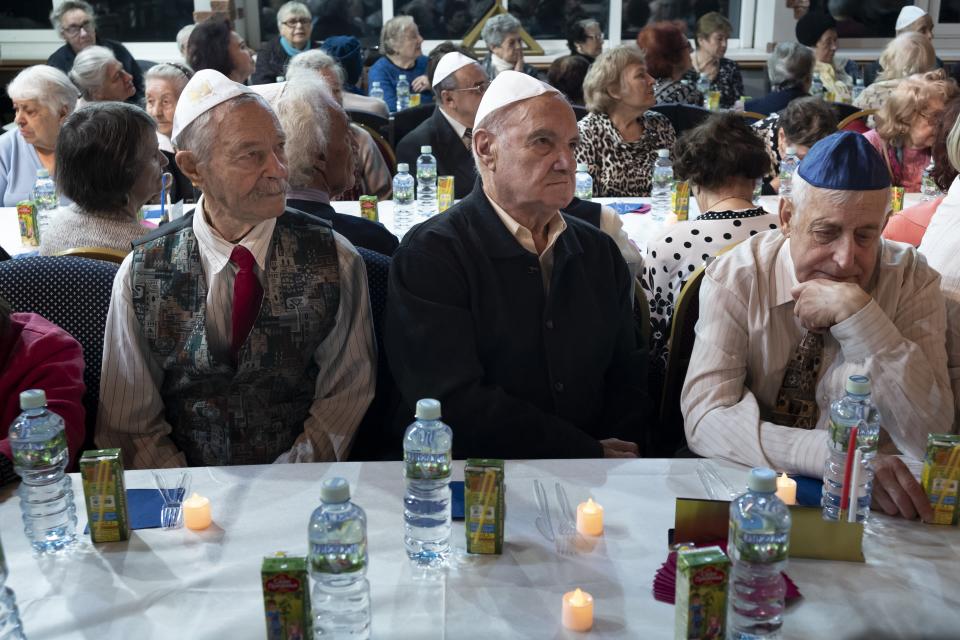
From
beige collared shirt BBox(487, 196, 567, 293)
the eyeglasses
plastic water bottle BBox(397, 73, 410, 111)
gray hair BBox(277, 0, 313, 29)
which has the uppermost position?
gray hair BBox(277, 0, 313, 29)

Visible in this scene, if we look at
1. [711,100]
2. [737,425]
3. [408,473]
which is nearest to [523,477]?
[408,473]

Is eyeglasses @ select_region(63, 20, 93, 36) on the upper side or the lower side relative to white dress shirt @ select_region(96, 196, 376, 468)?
upper

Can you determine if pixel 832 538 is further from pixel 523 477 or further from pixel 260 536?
pixel 260 536

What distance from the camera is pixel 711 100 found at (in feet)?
23.3

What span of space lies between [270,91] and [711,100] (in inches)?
192

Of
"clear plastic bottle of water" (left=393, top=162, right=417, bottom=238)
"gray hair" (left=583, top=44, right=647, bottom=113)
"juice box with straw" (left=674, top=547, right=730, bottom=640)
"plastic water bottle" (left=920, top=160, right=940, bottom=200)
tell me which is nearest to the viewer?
"juice box with straw" (left=674, top=547, right=730, bottom=640)

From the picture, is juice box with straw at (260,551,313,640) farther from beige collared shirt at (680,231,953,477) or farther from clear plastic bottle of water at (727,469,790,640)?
beige collared shirt at (680,231,953,477)

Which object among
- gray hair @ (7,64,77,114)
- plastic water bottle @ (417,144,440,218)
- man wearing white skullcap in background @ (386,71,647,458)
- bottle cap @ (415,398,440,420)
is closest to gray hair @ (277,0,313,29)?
gray hair @ (7,64,77,114)

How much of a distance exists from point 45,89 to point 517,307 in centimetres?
304

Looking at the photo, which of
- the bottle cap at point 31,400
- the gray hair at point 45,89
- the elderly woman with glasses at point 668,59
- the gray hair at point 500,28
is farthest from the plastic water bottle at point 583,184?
the gray hair at point 500,28

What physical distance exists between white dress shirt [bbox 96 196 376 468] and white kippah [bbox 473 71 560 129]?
458 mm

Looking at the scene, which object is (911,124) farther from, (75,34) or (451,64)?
(75,34)

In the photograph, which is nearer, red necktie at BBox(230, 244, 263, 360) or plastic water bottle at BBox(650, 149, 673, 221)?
red necktie at BBox(230, 244, 263, 360)

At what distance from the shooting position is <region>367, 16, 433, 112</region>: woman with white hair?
7727mm
